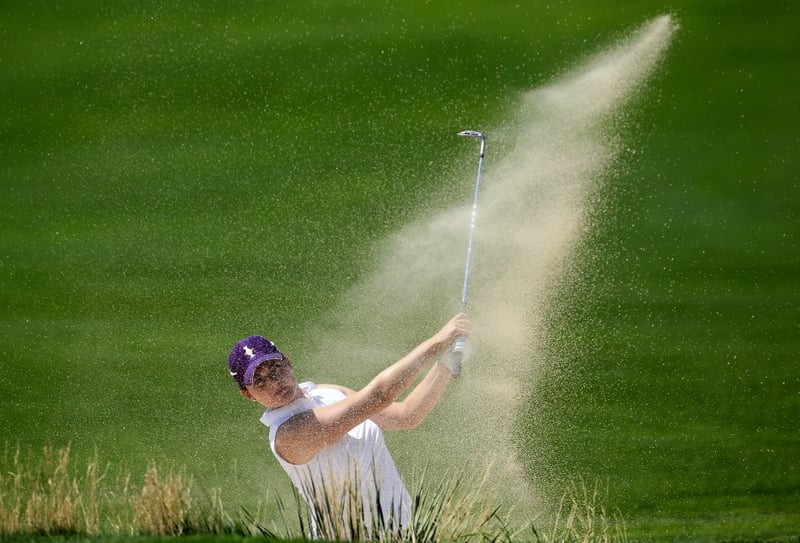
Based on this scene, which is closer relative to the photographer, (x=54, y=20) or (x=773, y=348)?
(x=773, y=348)

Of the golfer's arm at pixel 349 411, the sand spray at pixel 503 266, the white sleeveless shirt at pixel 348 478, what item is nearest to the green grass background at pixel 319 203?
the sand spray at pixel 503 266

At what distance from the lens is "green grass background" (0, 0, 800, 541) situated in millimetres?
4684

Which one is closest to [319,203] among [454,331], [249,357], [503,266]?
[503,266]

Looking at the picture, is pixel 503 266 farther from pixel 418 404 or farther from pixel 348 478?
pixel 348 478

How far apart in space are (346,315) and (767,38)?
2430mm

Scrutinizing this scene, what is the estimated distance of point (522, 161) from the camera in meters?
5.05

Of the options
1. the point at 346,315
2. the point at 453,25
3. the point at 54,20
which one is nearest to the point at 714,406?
the point at 346,315

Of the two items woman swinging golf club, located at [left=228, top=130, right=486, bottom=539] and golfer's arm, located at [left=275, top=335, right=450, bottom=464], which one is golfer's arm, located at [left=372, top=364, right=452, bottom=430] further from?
golfer's arm, located at [left=275, top=335, right=450, bottom=464]

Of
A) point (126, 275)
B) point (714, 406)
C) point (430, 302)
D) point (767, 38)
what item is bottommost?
point (714, 406)

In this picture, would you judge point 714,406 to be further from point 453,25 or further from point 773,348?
point 453,25

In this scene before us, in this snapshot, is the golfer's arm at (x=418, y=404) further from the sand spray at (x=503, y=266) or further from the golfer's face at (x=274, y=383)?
the sand spray at (x=503, y=266)

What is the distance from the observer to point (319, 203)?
497 centimetres

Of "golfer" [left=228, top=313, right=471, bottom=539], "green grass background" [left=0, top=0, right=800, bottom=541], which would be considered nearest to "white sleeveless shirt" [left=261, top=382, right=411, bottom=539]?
"golfer" [left=228, top=313, right=471, bottom=539]

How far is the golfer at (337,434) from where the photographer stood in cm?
274
